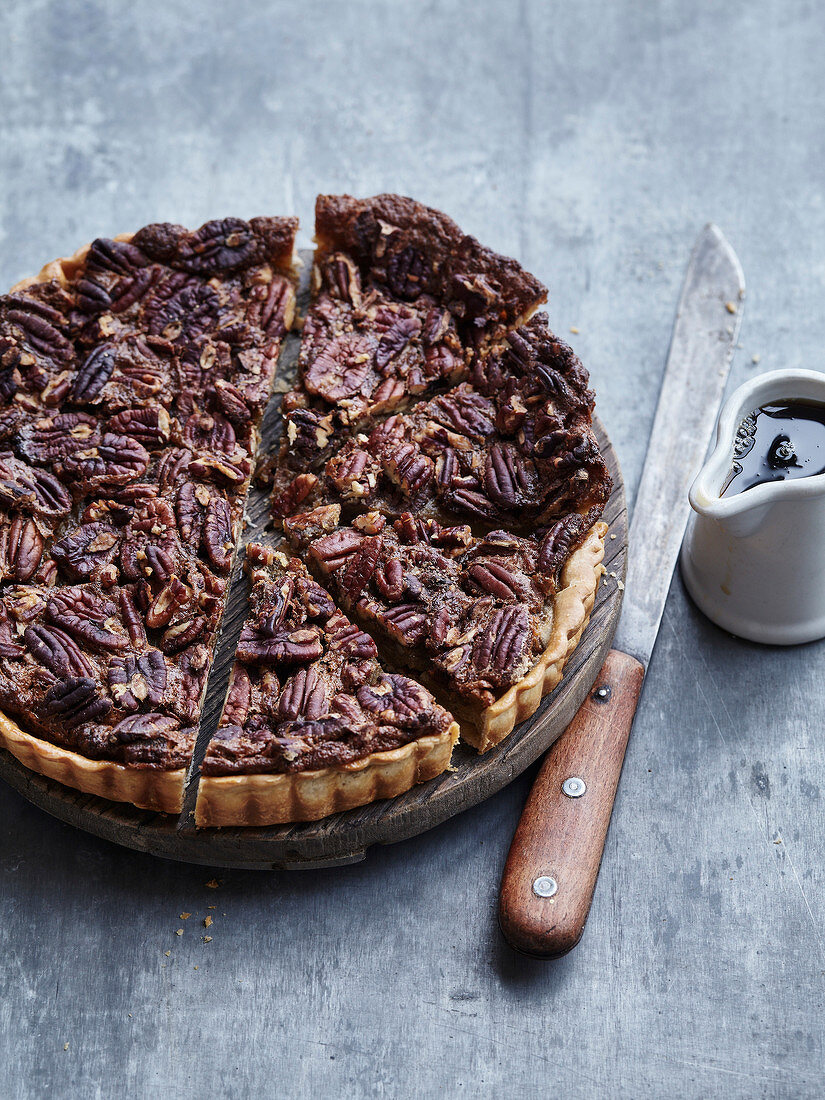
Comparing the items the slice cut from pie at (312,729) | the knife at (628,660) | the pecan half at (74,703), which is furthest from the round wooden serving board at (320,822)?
the pecan half at (74,703)

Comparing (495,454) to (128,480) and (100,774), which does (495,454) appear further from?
(100,774)

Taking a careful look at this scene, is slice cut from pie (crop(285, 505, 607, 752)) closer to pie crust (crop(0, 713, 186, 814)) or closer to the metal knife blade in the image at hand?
the metal knife blade

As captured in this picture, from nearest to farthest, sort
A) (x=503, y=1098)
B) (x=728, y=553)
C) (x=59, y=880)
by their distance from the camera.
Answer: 1. (x=503, y=1098)
2. (x=59, y=880)
3. (x=728, y=553)

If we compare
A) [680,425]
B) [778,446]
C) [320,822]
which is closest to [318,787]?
[320,822]

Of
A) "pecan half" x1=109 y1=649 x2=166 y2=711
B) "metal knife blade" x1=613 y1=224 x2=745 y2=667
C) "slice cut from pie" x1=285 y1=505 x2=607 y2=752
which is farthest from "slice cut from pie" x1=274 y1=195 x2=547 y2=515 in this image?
"pecan half" x1=109 y1=649 x2=166 y2=711

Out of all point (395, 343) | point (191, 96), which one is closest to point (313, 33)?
point (191, 96)

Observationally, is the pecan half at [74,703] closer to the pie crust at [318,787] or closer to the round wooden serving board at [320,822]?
the round wooden serving board at [320,822]

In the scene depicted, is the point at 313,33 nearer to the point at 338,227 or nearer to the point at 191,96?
the point at 191,96
